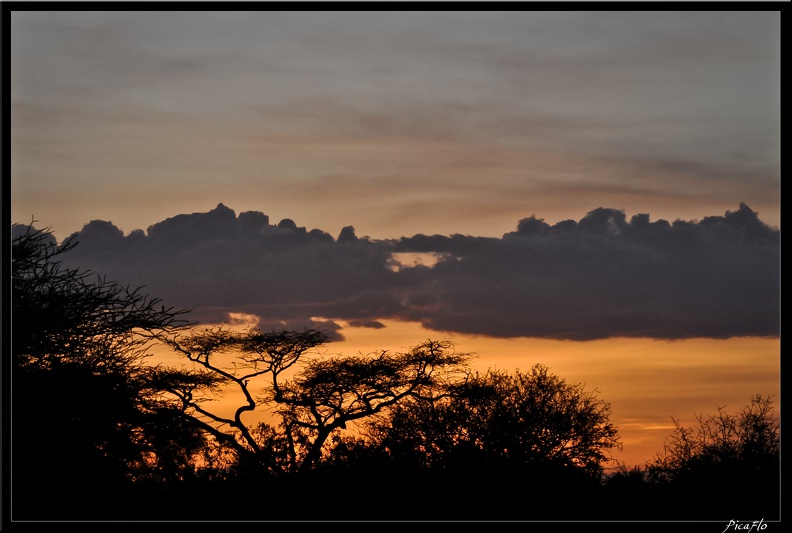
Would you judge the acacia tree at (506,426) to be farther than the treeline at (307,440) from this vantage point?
Yes

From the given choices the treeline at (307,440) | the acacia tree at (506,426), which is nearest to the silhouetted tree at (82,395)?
the treeline at (307,440)

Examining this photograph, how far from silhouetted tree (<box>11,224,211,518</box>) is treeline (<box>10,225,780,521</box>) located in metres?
0.04

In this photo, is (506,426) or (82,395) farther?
(506,426)

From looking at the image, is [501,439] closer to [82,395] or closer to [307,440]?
[307,440]

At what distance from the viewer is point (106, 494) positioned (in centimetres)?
1633

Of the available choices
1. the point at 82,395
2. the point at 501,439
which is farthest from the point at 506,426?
the point at 82,395

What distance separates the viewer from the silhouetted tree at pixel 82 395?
16.6 metres

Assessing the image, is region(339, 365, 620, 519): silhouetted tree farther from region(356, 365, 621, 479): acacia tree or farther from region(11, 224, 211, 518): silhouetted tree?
region(11, 224, 211, 518): silhouetted tree

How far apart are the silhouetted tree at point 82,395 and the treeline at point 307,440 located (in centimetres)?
4

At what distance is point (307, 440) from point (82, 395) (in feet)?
22.8

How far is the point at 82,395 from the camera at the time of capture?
18.4m

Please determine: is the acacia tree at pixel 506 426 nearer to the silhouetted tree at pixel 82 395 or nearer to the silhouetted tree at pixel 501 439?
the silhouetted tree at pixel 501 439

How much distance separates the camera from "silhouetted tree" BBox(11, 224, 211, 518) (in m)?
16.6

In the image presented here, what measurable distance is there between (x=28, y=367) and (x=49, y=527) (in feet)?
23.3
